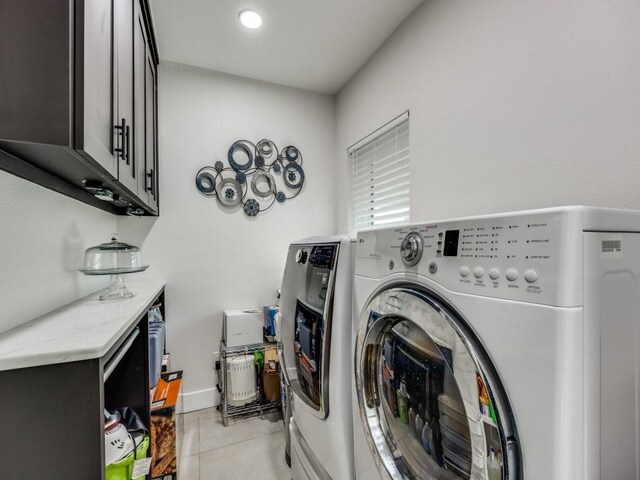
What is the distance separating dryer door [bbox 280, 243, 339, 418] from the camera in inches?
43.9

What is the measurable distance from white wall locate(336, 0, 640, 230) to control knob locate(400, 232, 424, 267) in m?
0.70

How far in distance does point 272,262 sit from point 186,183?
91 centimetres

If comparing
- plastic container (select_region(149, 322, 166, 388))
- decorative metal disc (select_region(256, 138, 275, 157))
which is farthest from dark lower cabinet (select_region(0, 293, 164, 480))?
decorative metal disc (select_region(256, 138, 275, 157))

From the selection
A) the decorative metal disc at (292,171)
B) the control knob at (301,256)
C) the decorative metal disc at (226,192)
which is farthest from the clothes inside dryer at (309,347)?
the decorative metal disc at (292,171)

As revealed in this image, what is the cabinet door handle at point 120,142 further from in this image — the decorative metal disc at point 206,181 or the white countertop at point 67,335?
the decorative metal disc at point 206,181

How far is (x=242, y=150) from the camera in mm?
2426

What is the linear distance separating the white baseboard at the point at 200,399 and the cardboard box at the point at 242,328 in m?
0.46

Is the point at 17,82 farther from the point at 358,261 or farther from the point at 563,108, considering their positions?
the point at 563,108

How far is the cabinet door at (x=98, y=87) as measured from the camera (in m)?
0.74

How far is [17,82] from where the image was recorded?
65 cm

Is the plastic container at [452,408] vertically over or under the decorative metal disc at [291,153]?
under

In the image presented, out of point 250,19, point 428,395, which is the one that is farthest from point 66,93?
point 250,19

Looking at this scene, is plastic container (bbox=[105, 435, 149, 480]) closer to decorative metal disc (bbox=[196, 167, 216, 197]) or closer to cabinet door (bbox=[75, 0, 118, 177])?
cabinet door (bbox=[75, 0, 118, 177])

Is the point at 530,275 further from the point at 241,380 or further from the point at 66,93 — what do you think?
the point at 241,380
